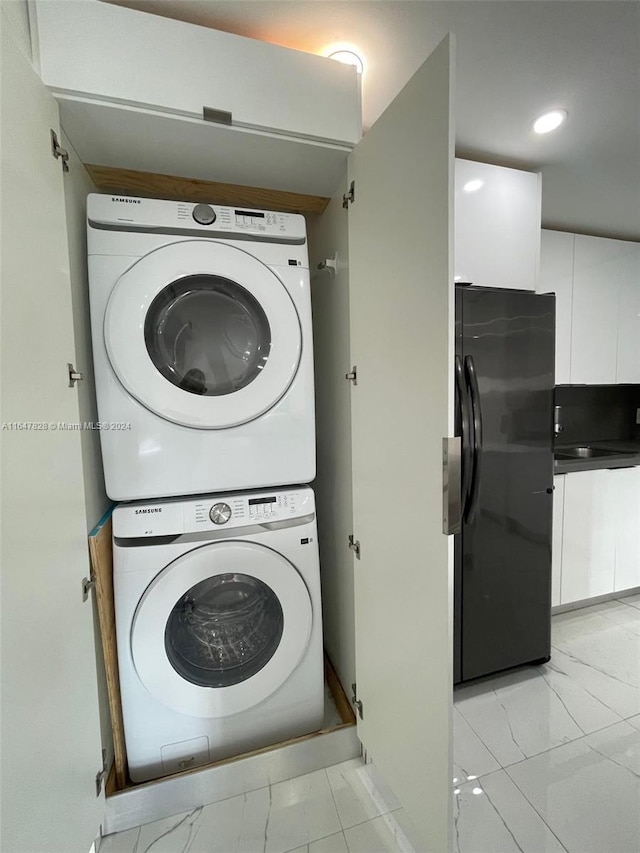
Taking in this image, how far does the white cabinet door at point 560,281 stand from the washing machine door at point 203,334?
186 cm

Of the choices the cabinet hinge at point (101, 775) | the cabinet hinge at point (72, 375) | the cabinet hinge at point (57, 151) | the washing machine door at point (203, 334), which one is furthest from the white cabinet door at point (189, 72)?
the cabinet hinge at point (101, 775)

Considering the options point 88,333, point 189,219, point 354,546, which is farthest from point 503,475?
point 88,333

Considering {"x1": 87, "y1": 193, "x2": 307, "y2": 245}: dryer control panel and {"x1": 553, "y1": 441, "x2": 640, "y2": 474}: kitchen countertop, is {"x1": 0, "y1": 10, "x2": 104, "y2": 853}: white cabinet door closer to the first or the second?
{"x1": 87, "y1": 193, "x2": 307, "y2": 245}: dryer control panel

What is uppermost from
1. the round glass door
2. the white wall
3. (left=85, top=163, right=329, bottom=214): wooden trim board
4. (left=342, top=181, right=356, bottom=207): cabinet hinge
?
the white wall


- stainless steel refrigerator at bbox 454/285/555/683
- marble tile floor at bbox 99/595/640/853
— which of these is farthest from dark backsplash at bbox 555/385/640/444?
marble tile floor at bbox 99/595/640/853

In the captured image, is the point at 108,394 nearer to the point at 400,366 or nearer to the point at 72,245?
the point at 72,245

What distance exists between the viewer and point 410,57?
1.15 meters

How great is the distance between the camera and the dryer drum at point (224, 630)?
1222 millimetres

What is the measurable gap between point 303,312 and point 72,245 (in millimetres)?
715

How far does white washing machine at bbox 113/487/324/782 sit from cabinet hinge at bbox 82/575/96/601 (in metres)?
0.07

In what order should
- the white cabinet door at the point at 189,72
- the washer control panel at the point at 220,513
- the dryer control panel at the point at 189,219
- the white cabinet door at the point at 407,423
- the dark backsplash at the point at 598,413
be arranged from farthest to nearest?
the dark backsplash at the point at 598,413, the washer control panel at the point at 220,513, the dryer control panel at the point at 189,219, the white cabinet door at the point at 189,72, the white cabinet door at the point at 407,423

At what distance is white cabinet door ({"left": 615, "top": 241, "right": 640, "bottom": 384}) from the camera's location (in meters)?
2.47

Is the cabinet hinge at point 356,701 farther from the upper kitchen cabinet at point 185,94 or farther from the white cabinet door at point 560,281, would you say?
the white cabinet door at point 560,281

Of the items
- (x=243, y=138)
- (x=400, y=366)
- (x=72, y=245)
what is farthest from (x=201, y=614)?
(x=243, y=138)
